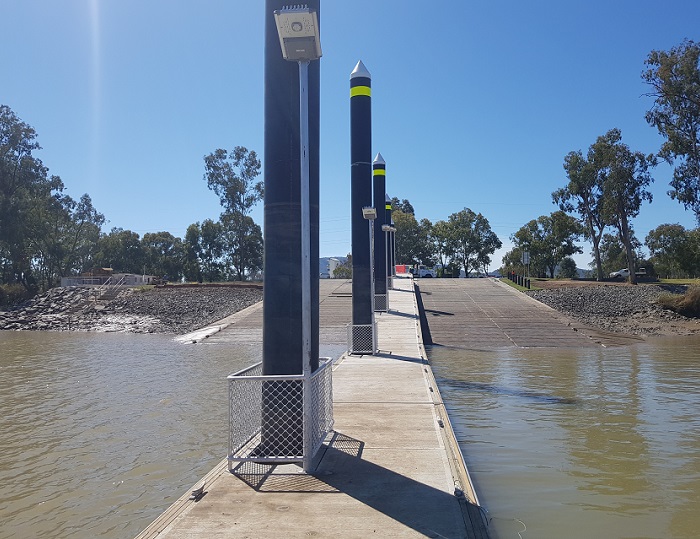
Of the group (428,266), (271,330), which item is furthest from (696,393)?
(428,266)

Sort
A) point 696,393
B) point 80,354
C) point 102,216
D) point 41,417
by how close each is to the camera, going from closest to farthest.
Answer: point 41,417 → point 696,393 → point 80,354 → point 102,216

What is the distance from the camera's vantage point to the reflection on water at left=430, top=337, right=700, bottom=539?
19.7 ft

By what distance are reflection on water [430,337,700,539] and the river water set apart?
0.02m

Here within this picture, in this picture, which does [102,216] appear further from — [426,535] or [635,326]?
[426,535]

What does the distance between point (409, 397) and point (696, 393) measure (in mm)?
7285

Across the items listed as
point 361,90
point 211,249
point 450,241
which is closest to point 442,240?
point 450,241

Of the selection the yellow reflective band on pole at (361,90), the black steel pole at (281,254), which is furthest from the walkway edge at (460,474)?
the yellow reflective band on pole at (361,90)

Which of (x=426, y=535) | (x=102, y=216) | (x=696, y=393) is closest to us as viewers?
(x=426, y=535)

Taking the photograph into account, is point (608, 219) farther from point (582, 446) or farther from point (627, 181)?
point (582, 446)

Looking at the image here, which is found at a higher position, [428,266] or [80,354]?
[428,266]

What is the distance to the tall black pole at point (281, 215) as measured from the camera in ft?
21.3

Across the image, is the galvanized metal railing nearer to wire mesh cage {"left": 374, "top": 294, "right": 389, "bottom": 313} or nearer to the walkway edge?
the walkway edge

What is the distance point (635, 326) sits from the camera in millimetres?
29031

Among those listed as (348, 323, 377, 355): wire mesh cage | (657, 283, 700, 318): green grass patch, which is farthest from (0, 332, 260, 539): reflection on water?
(657, 283, 700, 318): green grass patch
